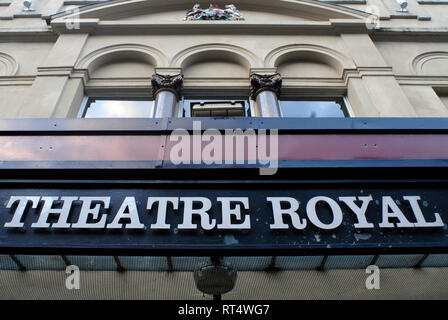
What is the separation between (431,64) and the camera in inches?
370

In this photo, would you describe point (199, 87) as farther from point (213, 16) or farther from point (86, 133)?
point (86, 133)

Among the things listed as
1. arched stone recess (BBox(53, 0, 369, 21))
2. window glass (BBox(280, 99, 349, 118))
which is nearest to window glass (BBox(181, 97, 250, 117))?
window glass (BBox(280, 99, 349, 118))

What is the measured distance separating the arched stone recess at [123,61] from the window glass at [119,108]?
691mm

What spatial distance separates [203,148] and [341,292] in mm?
2865

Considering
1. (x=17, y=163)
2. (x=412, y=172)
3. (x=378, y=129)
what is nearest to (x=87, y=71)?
(x=17, y=163)

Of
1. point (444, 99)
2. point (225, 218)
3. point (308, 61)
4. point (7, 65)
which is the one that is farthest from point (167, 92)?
point (444, 99)

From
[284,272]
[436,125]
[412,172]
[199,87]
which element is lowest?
[284,272]

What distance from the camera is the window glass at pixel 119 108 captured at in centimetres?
830

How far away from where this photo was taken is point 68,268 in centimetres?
441
